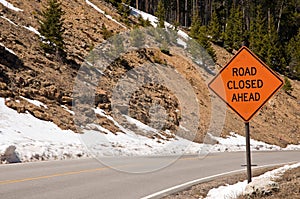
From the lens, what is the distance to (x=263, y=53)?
48.9 m

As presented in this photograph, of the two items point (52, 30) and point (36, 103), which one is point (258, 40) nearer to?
point (52, 30)

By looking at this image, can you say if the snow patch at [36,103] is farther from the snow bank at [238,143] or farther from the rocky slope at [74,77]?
the snow bank at [238,143]

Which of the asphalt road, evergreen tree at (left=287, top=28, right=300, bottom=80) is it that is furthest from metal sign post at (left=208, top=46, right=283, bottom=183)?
evergreen tree at (left=287, top=28, right=300, bottom=80)

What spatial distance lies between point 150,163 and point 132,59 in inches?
794

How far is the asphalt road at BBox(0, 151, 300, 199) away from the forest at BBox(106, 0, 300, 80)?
2852cm

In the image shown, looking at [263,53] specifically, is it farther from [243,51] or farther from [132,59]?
[243,51]

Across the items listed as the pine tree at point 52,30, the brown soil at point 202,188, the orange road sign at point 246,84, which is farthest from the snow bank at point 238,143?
the orange road sign at point 246,84

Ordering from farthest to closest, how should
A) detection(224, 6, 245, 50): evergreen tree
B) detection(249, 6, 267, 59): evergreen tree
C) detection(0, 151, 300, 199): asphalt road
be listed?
detection(224, 6, 245, 50): evergreen tree
detection(249, 6, 267, 59): evergreen tree
detection(0, 151, 300, 199): asphalt road

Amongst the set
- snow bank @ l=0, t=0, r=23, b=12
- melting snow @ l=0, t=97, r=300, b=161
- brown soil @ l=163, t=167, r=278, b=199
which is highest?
snow bank @ l=0, t=0, r=23, b=12

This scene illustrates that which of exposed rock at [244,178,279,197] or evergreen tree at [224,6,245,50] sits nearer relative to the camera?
exposed rock at [244,178,279,197]

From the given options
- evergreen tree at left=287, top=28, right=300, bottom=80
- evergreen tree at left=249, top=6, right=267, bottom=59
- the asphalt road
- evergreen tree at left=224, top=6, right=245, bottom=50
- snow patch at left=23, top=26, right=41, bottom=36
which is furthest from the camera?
evergreen tree at left=287, top=28, right=300, bottom=80

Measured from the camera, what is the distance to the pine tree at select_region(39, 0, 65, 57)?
25312 millimetres

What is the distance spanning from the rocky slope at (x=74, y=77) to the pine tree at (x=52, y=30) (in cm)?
64

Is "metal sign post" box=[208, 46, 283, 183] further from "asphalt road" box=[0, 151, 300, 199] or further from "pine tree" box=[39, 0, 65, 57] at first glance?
"pine tree" box=[39, 0, 65, 57]
